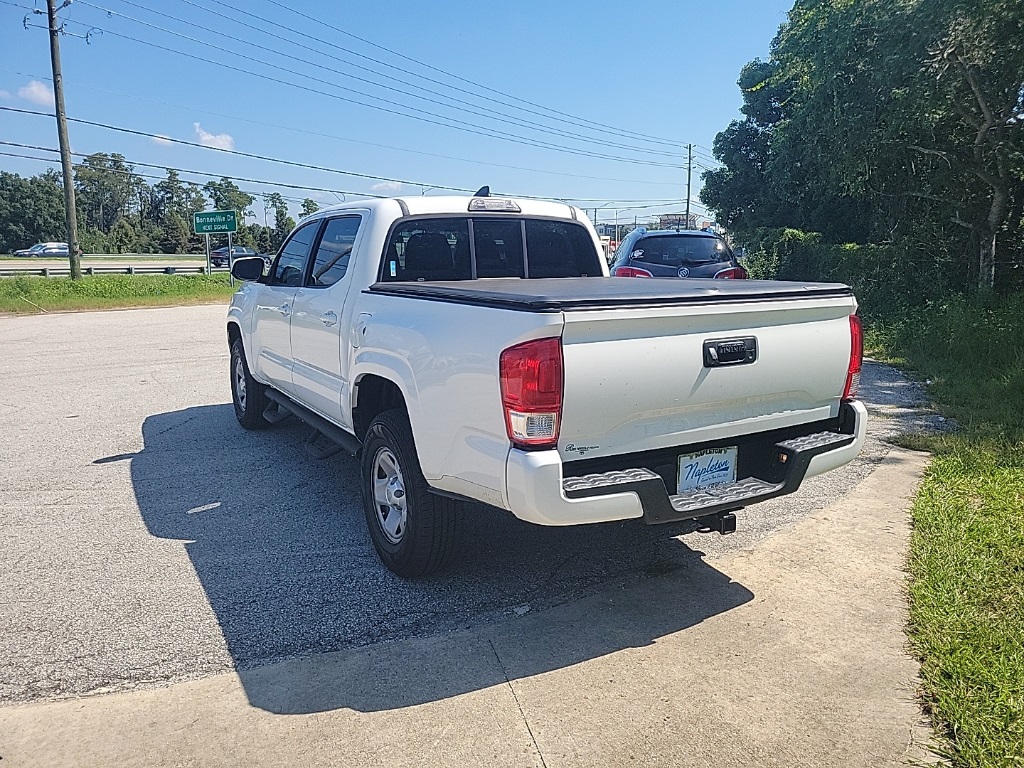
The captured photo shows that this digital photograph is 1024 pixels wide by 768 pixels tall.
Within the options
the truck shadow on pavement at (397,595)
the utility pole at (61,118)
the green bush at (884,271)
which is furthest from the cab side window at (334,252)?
the utility pole at (61,118)

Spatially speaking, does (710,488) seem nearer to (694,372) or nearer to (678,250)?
(694,372)

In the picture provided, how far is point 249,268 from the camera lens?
6809mm

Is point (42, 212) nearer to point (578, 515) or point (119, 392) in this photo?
point (119, 392)

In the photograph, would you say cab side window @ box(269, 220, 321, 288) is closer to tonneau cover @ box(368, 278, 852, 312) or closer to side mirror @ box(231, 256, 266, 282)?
side mirror @ box(231, 256, 266, 282)

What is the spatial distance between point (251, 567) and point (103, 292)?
2609 centimetres

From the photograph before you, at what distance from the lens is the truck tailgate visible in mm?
3281

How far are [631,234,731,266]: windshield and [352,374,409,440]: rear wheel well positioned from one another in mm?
8404

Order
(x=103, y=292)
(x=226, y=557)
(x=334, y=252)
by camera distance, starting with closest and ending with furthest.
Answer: (x=226, y=557)
(x=334, y=252)
(x=103, y=292)

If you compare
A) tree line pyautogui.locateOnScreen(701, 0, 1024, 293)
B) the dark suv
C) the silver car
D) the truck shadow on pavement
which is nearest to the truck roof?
the truck shadow on pavement

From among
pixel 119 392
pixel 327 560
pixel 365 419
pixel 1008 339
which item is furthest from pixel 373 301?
pixel 1008 339

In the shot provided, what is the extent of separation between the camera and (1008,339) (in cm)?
993

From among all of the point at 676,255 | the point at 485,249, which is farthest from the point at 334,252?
the point at 676,255

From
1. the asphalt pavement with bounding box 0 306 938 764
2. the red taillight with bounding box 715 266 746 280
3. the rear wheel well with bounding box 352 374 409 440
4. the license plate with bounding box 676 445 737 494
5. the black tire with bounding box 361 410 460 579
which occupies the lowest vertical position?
the asphalt pavement with bounding box 0 306 938 764

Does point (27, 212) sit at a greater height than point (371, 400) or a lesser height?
greater
